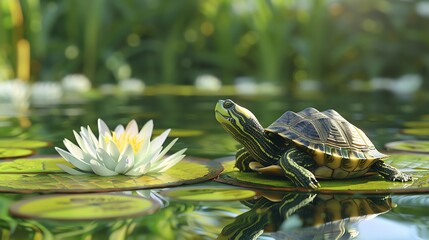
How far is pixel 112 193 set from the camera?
7.46ft

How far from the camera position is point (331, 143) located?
2.59m

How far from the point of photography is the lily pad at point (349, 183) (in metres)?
2.41

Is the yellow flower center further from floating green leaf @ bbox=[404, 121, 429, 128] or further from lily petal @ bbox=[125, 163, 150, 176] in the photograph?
floating green leaf @ bbox=[404, 121, 429, 128]

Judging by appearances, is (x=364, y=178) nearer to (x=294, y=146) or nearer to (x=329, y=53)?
(x=294, y=146)

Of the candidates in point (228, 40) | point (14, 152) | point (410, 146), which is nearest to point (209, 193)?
point (14, 152)

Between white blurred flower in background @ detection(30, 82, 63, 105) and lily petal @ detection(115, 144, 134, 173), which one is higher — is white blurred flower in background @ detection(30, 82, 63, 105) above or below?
above

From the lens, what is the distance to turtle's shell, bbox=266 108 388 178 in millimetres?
2564

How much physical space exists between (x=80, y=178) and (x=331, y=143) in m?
0.97

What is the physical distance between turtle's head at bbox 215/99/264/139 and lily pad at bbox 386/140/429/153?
3.50ft

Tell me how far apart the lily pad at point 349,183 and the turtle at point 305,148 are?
0.03 m

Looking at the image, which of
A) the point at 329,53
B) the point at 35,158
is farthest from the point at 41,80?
the point at 35,158

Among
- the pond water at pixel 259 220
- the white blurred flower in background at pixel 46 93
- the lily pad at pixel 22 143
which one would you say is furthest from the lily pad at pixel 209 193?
the white blurred flower in background at pixel 46 93

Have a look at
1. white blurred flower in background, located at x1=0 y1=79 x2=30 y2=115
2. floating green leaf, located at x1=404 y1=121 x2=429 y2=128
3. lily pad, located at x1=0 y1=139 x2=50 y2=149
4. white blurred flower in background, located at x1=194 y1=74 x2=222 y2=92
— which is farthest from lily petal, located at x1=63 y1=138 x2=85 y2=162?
white blurred flower in background, located at x1=194 y1=74 x2=222 y2=92

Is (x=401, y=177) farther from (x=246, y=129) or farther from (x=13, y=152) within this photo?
(x=13, y=152)
